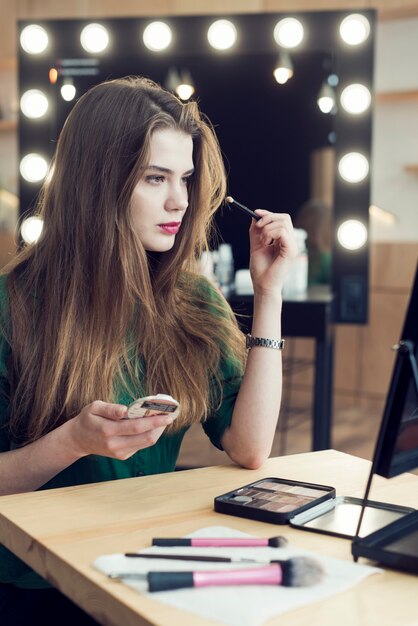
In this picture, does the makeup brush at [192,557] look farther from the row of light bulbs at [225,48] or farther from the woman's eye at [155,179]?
the row of light bulbs at [225,48]

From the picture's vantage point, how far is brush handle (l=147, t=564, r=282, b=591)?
65 centimetres

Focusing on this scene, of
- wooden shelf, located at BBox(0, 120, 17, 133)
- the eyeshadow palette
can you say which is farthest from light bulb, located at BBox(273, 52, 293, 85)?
wooden shelf, located at BBox(0, 120, 17, 133)

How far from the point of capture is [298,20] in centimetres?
275

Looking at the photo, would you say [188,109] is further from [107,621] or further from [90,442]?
[107,621]

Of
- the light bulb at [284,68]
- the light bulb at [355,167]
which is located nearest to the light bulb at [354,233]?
the light bulb at [355,167]

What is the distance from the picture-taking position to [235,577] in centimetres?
66

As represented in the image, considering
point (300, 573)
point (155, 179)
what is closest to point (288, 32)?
point (155, 179)

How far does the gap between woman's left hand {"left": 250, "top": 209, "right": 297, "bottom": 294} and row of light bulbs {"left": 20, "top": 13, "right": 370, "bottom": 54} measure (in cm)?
171

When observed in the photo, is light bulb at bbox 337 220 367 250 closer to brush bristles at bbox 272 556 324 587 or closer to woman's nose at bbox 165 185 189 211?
woman's nose at bbox 165 185 189 211

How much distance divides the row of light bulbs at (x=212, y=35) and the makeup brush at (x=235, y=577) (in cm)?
237

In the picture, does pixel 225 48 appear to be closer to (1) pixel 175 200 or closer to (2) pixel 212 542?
(1) pixel 175 200

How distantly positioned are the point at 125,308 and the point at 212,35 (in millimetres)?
1853

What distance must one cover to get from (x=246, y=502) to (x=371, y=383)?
3.33 metres

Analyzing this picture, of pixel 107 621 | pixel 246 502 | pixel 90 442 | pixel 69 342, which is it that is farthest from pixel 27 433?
pixel 107 621
